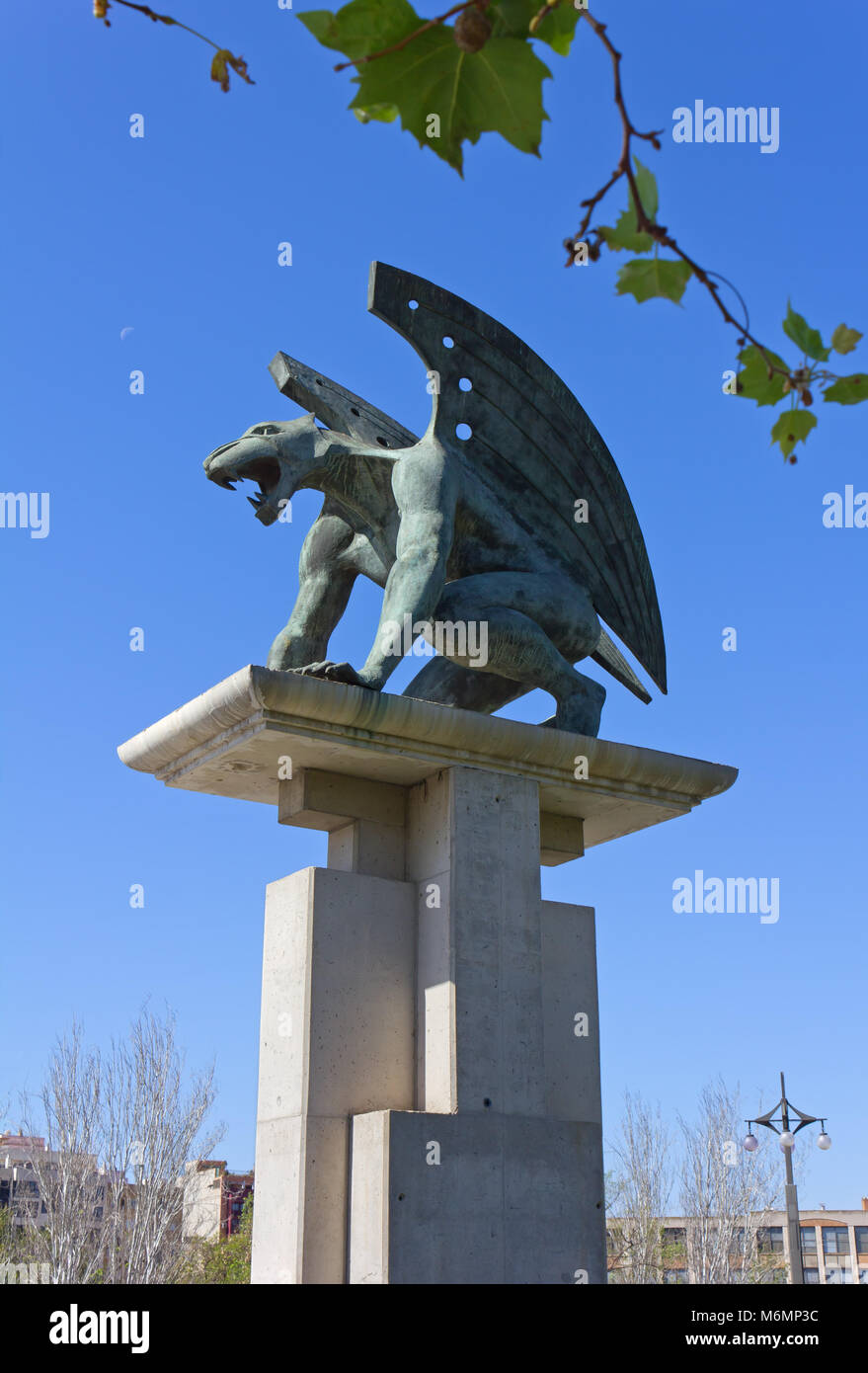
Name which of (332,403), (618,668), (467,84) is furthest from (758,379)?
(618,668)

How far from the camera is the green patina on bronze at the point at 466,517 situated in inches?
283

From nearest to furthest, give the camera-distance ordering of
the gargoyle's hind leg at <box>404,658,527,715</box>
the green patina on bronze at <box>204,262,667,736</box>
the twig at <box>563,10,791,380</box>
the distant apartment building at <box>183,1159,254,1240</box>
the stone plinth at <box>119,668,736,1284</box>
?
1. the twig at <box>563,10,791,380</box>
2. the stone plinth at <box>119,668,736,1284</box>
3. the green patina on bronze at <box>204,262,667,736</box>
4. the gargoyle's hind leg at <box>404,658,527,715</box>
5. the distant apartment building at <box>183,1159,254,1240</box>

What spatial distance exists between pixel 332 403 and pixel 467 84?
19.5 feet

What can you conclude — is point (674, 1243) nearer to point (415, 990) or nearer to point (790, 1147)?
point (790, 1147)

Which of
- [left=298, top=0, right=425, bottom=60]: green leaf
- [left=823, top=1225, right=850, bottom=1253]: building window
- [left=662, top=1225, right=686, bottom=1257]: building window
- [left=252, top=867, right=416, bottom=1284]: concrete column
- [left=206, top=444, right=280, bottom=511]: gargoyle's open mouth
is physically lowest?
[left=823, top=1225, right=850, bottom=1253]: building window

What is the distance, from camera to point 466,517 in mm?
7500

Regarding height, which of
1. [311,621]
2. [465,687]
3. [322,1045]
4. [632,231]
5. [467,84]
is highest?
[311,621]

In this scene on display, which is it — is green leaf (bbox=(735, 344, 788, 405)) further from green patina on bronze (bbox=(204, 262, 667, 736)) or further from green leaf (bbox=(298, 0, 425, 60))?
green patina on bronze (bbox=(204, 262, 667, 736))

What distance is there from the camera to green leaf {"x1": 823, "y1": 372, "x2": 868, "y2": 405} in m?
2.15

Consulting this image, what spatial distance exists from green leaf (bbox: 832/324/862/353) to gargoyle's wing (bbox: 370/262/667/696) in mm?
5512

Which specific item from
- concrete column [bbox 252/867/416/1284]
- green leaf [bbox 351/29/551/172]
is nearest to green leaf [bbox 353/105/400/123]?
green leaf [bbox 351/29/551/172]

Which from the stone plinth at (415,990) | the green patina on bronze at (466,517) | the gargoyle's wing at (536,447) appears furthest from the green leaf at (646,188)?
the gargoyle's wing at (536,447)
